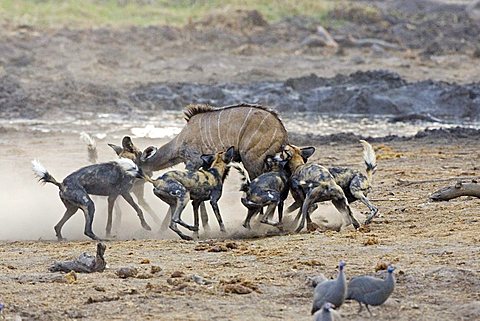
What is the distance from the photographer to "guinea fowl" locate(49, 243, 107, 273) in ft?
32.3

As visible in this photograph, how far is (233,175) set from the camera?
16.7 metres

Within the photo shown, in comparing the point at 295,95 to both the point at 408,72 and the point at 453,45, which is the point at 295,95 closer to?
the point at 408,72

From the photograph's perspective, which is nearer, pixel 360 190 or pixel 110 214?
pixel 360 190

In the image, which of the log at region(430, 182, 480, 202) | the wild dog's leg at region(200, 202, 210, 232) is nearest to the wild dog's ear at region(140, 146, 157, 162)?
the wild dog's leg at region(200, 202, 210, 232)

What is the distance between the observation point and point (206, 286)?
30.0 feet

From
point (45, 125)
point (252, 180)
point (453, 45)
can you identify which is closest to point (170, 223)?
point (252, 180)

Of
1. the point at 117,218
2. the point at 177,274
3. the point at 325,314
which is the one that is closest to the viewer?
the point at 325,314

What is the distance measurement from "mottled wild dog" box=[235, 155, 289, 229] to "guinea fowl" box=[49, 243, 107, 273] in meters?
2.55

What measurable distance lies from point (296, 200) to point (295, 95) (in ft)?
48.1

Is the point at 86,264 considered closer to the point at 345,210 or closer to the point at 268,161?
the point at 345,210

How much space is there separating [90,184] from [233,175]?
464 cm

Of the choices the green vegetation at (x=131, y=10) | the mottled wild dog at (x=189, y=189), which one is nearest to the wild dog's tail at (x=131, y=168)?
the mottled wild dog at (x=189, y=189)

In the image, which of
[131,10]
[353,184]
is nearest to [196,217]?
[353,184]

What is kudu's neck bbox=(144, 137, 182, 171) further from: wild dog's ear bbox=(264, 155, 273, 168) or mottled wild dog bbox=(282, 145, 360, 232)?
mottled wild dog bbox=(282, 145, 360, 232)
